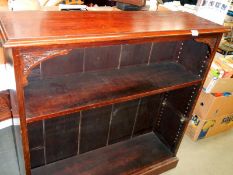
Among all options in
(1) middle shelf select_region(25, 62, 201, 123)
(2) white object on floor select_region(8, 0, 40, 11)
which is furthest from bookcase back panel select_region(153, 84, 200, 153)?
(2) white object on floor select_region(8, 0, 40, 11)

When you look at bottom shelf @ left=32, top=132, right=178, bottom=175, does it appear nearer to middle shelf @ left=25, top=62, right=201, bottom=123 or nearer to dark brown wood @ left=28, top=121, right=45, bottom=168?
dark brown wood @ left=28, top=121, right=45, bottom=168

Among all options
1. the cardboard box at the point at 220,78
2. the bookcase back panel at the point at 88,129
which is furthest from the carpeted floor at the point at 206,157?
the cardboard box at the point at 220,78

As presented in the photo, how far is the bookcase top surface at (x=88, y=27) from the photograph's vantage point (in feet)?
2.83

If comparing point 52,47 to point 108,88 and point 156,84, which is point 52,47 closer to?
point 108,88

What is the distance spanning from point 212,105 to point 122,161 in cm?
92

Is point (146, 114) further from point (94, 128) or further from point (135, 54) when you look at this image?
point (135, 54)

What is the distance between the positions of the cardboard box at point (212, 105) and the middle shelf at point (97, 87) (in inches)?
21.8

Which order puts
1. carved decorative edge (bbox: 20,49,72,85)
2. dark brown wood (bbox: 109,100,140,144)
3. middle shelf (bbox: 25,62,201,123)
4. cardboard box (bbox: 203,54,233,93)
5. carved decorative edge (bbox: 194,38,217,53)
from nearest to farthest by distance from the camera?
1. carved decorative edge (bbox: 20,49,72,85)
2. middle shelf (bbox: 25,62,201,123)
3. carved decorative edge (bbox: 194,38,217,53)
4. dark brown wood (bbox: 109,100,140,144)
5. cardboard box (bbox: 203,54,233,93)

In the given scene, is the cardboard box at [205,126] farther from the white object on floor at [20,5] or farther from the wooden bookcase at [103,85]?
the white object on floor at [20,5]

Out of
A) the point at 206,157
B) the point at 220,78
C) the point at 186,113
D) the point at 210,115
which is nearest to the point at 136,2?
the point at 186,113

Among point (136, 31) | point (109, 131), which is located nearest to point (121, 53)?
point (136, 31)

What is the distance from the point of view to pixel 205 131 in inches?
86.7

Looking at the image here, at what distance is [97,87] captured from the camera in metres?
1.26

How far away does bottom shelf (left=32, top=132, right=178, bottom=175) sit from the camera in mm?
1629
